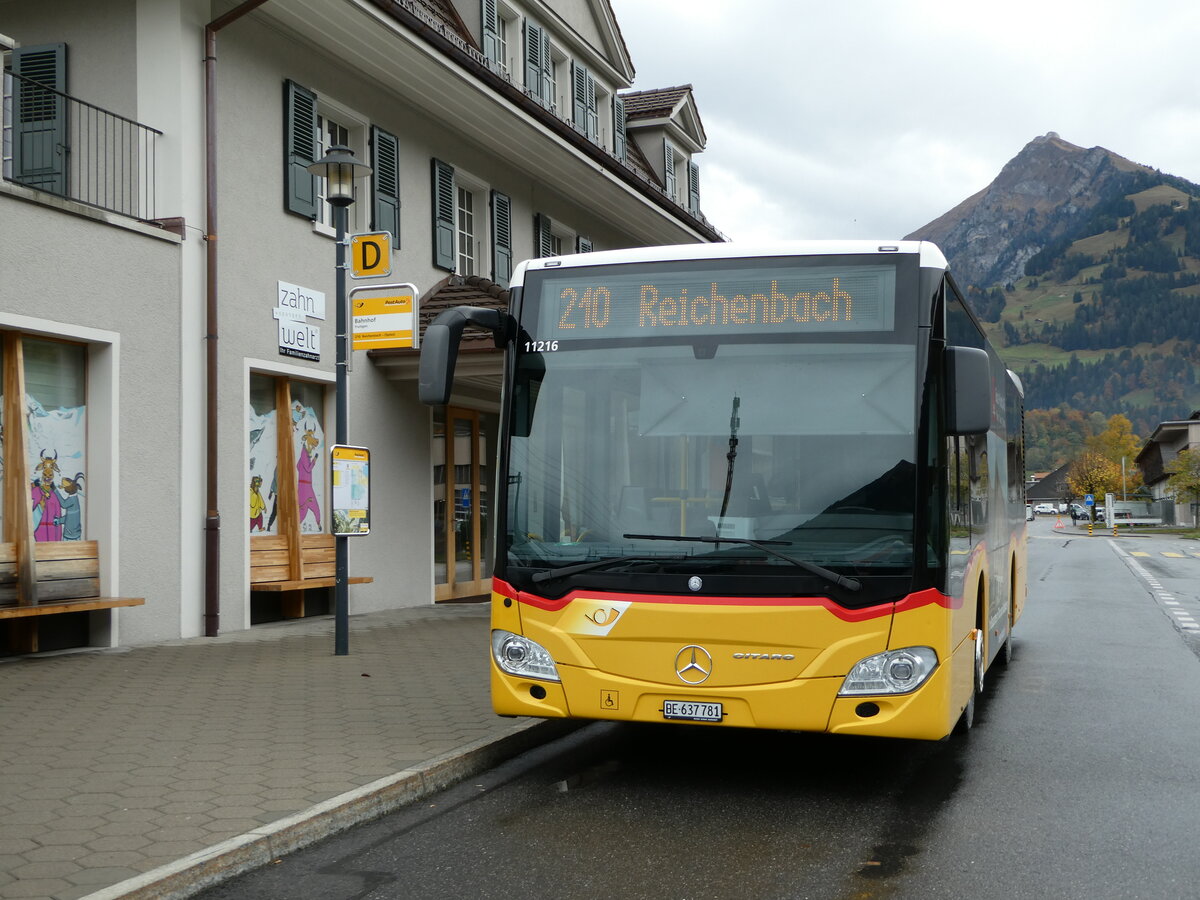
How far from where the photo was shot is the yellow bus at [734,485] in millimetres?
5836

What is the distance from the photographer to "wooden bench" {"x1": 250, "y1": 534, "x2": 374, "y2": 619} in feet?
44.7

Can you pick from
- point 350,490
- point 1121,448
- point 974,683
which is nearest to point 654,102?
point 350,490

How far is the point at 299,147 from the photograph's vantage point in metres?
14.4

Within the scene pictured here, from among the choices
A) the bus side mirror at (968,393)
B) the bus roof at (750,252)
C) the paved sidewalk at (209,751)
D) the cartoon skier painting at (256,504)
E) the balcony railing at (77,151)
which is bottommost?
the paved sidewalk at (209,751)

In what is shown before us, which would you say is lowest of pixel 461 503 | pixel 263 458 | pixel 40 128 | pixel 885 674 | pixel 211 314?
pixel 885 674

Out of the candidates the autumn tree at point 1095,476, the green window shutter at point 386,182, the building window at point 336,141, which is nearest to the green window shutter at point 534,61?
the green window shutter at point 386,182

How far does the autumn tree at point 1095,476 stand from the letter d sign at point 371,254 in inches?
4786

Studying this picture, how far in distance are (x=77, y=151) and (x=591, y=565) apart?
921 cm

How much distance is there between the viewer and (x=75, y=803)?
18.5 feet

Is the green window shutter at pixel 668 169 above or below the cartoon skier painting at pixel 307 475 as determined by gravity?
above

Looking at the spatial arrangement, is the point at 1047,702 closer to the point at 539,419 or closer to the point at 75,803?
the point at 539,419

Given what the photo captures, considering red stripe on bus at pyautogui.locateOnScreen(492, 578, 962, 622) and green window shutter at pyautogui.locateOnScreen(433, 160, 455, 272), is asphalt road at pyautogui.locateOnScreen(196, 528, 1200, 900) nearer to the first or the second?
red stripe on bus at pyautogui.locateOnScreen(492, 578, 962, 622)

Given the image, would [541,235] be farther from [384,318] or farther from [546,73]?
[384,318]

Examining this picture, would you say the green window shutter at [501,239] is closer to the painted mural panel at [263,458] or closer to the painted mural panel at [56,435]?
the painted mural panel at [263,458]
